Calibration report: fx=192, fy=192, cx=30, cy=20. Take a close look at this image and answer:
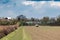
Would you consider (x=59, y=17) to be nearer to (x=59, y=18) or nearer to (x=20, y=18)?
(x=59, y=18)

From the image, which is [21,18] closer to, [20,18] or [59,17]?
[20,18]

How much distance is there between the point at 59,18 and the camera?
12025 centimetres

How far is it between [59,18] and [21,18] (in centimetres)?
2471

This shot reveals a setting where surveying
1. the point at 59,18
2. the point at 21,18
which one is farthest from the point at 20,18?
the point at 59,18

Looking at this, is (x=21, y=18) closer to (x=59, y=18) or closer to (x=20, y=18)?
(x=20, y=18)

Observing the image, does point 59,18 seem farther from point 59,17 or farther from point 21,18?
point 21,18

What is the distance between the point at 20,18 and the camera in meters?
124

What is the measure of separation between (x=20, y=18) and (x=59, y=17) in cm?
2521

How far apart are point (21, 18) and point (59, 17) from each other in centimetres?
2472

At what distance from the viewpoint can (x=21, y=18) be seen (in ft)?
412

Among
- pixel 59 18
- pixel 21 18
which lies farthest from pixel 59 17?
pixel 21 18

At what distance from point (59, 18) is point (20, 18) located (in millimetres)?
24933
